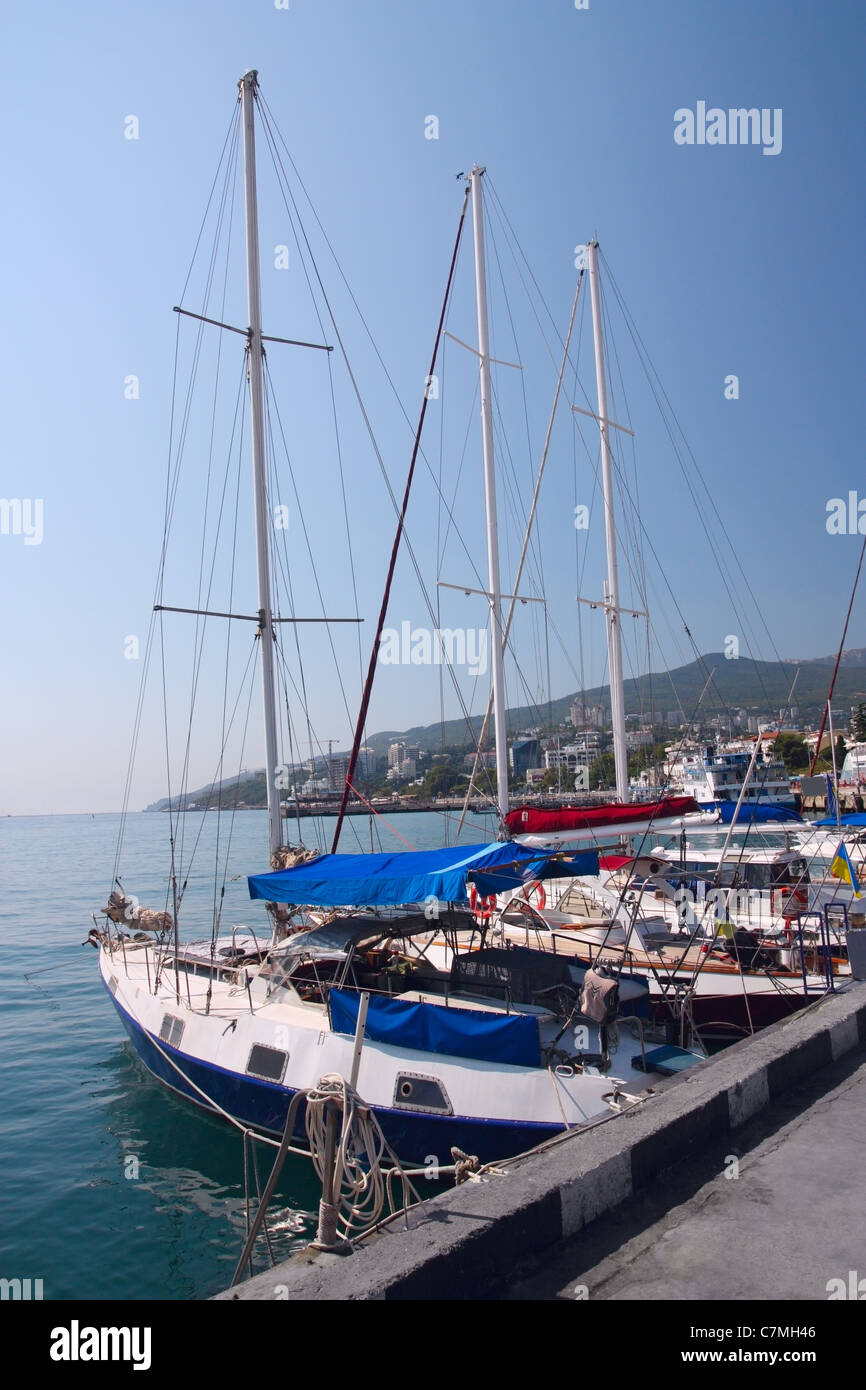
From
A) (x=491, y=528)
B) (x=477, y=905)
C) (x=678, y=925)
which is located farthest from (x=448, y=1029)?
(x=491, y=528)

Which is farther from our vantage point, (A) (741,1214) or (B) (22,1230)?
(B) (22,1230)

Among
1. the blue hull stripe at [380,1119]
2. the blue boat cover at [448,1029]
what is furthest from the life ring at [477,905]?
the blue hull stripe at [380,1119]

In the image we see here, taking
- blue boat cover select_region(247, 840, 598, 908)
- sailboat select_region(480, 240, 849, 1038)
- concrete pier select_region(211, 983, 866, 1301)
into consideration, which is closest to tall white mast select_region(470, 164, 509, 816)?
sailboat select_region(480, 240, 849, 1038)

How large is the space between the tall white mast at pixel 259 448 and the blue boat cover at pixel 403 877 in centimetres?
376

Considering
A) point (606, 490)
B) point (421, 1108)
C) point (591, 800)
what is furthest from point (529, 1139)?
point (591, 800)

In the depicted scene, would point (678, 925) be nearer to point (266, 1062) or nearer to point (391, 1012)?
point (391, 1012)

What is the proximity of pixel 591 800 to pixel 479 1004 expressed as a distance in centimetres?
2491

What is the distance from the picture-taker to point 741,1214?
17.3ft

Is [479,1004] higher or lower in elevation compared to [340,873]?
lower

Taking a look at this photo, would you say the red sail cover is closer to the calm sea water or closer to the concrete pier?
the calm sea water

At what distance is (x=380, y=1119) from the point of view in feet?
39.8

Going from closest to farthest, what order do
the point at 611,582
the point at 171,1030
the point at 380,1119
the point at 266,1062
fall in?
1. the point at 380,1119
2. the point at 266,1062
3. the point at 171,1030
4. the point at 611,582

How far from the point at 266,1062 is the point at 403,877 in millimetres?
3844
